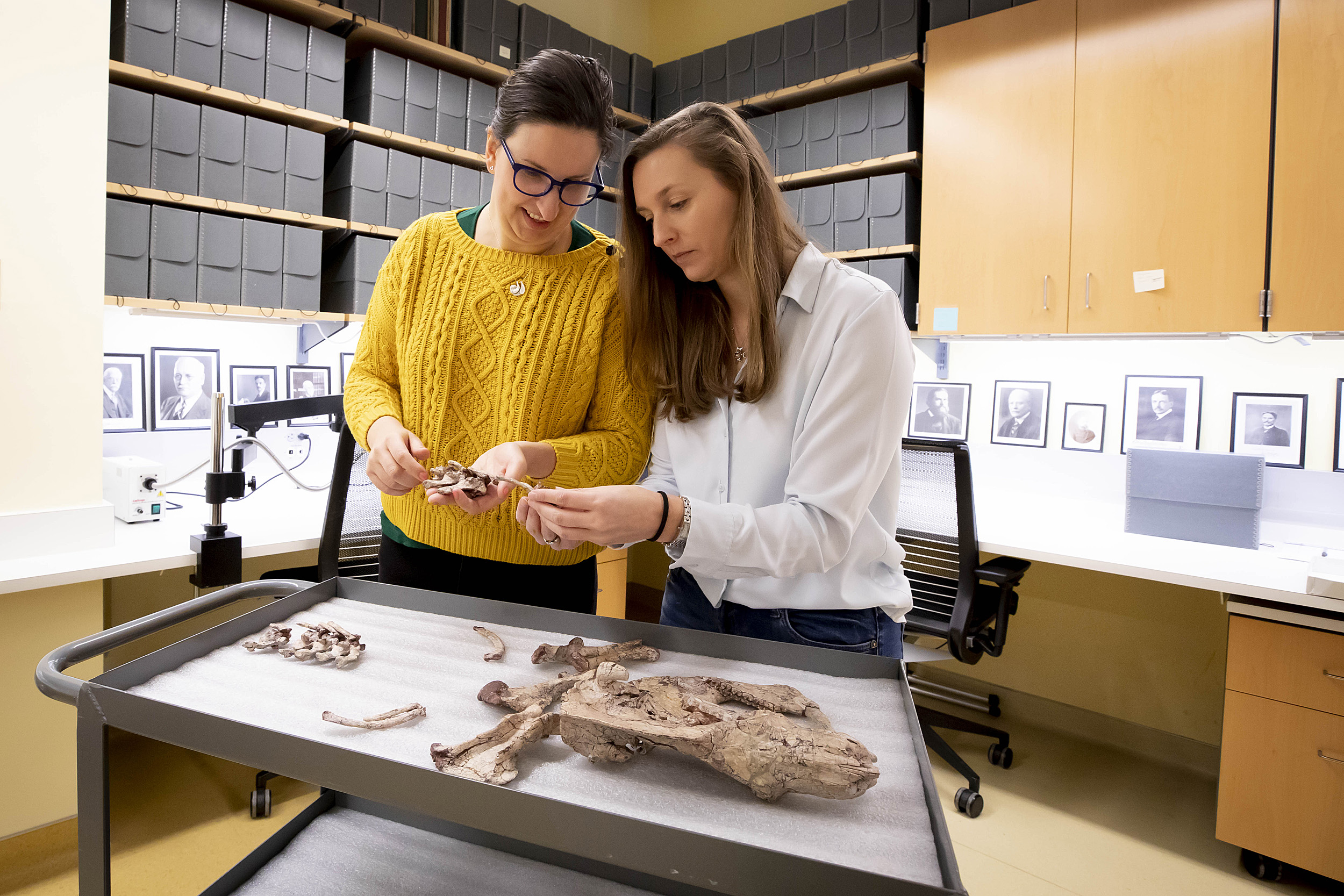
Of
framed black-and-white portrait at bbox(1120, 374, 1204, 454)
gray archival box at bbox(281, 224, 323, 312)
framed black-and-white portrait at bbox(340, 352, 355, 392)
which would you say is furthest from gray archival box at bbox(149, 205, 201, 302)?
framed black-and-white portrait at bbox(1120, 374, 1204, 454)

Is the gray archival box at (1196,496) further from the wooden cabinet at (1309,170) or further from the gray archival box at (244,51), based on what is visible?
the gray archival box at (244,51)

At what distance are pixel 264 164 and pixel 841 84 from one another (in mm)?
2264

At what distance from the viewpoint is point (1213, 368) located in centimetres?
267

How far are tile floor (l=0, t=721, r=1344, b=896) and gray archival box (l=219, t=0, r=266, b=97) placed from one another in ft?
7.07

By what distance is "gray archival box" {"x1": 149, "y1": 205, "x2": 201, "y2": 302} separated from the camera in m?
2.21

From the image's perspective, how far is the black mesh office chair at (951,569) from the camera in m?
2.28

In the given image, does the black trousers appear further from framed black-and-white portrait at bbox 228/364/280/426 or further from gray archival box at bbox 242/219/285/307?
framed black-and-white portrait at bbox 228/364/280/426

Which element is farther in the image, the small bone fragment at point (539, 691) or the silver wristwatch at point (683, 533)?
the silver wristwatch at point (683, 533)

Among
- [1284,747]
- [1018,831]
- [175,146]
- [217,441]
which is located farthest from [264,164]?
[1284,747]

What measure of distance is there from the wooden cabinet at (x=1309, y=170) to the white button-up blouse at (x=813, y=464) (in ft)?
6.28

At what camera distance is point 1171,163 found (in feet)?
8.02

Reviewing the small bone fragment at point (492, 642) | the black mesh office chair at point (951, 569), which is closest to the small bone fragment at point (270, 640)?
the small bone fragment at point (492, 642)

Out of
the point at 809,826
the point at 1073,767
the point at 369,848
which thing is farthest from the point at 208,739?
the point at 1073,767

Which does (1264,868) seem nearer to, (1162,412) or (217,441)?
(1162,412)
